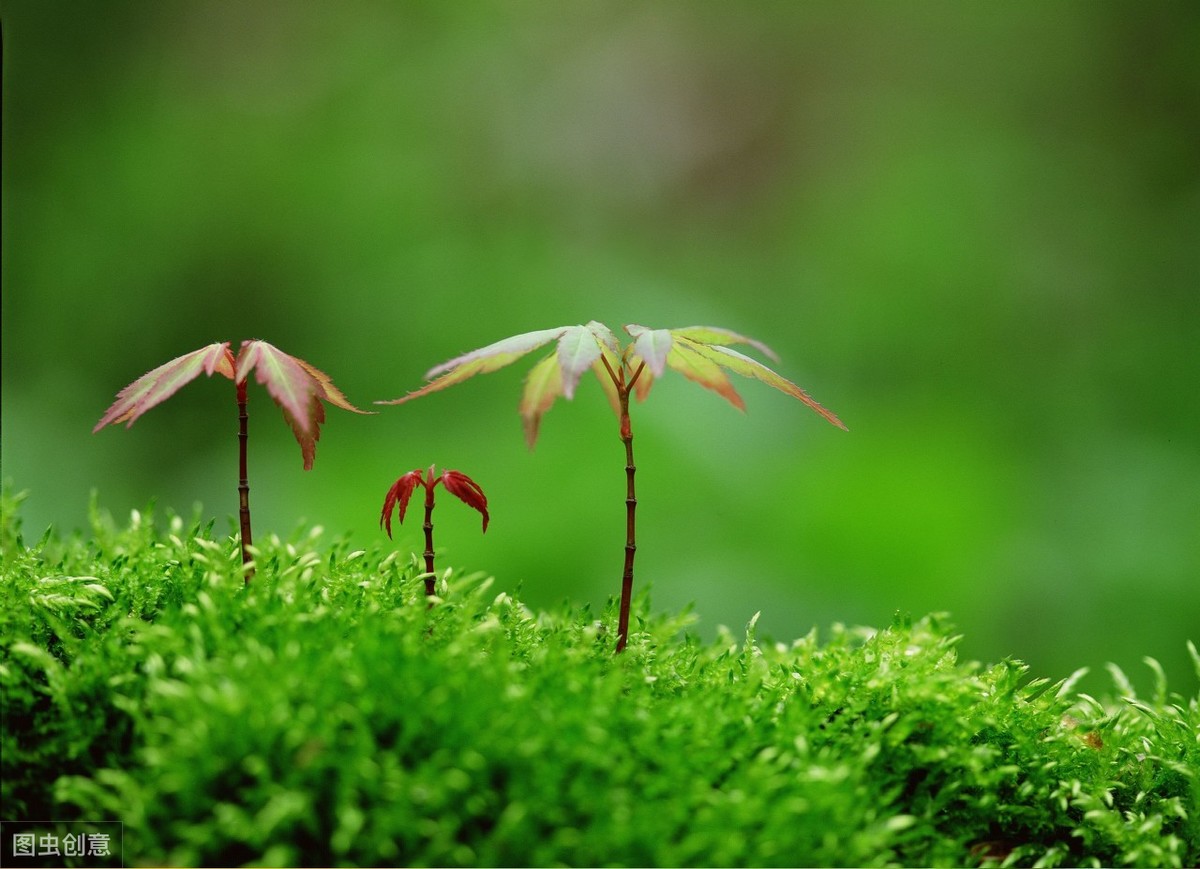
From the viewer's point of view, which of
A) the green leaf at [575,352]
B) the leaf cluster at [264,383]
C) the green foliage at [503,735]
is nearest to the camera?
the green foliage at [503,735]

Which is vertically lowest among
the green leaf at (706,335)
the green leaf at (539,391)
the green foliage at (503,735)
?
the green foliage at (503,735)

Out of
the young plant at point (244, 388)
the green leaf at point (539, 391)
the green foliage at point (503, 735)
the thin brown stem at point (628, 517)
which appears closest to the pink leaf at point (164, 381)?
the young plant at point (244, 388)

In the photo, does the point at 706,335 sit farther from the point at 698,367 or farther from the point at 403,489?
the point at 403,489

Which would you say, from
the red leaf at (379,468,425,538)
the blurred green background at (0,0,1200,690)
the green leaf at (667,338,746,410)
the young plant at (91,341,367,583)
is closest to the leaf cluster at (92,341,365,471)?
the young plant at (91,341,367,583)

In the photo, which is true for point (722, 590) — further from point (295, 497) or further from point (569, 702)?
point (569, 702)

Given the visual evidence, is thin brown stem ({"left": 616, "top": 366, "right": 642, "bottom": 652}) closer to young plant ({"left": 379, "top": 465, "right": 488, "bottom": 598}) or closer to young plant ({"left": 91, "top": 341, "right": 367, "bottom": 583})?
young plant ({"left": 379, "top": 465, "right": 488, "bottom": 598})

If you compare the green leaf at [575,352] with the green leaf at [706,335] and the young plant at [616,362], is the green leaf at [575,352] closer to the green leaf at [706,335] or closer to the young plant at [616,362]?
the young plant at [616,362]
